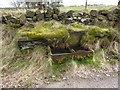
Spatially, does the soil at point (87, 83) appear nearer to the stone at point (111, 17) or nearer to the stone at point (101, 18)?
the stone at point (101, 18)

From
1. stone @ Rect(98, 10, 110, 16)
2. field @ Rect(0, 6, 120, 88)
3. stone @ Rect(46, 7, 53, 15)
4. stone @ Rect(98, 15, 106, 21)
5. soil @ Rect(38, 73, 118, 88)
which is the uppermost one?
stone @ Rect(46, 7, 53, 15)

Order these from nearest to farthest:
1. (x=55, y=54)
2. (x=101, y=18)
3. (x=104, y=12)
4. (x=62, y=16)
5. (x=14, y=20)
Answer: (x=55, y=54), (x=14, y=20), (x=62, y=16), (x=101, y=18), (x=104, y=12)

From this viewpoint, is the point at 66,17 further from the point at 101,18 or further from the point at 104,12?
the point at 104,12

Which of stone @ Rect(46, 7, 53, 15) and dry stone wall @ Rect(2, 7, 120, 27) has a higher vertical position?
stone @ Rect(46, 7, 53, 15)

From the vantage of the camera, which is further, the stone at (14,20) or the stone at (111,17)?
the stone at (111,17)

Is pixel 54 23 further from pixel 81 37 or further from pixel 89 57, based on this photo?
pixel 89 57

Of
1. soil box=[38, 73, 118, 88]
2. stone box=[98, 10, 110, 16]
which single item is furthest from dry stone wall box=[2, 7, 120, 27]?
soil box=[38, 73, 118, 88]

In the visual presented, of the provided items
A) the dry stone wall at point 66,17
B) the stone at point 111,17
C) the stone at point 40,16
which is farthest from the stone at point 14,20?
the stone at point 111,17

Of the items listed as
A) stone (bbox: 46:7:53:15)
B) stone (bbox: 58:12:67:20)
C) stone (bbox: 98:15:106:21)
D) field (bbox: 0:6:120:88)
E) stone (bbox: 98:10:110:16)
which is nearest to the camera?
field (bbox: 0:6:120:88)

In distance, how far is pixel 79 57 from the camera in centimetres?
279

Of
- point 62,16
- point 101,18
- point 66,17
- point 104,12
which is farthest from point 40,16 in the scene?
point 104,12

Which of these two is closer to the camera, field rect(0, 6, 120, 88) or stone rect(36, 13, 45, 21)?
field rect(0, 6, 120, 88)

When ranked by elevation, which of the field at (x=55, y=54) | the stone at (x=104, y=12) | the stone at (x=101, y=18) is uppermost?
the stone at (x=104, y=12)

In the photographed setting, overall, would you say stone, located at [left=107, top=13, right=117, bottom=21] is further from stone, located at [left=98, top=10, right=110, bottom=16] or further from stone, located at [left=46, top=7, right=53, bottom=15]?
stone, located at [left=46, top=7, right=53, bottom=15]
